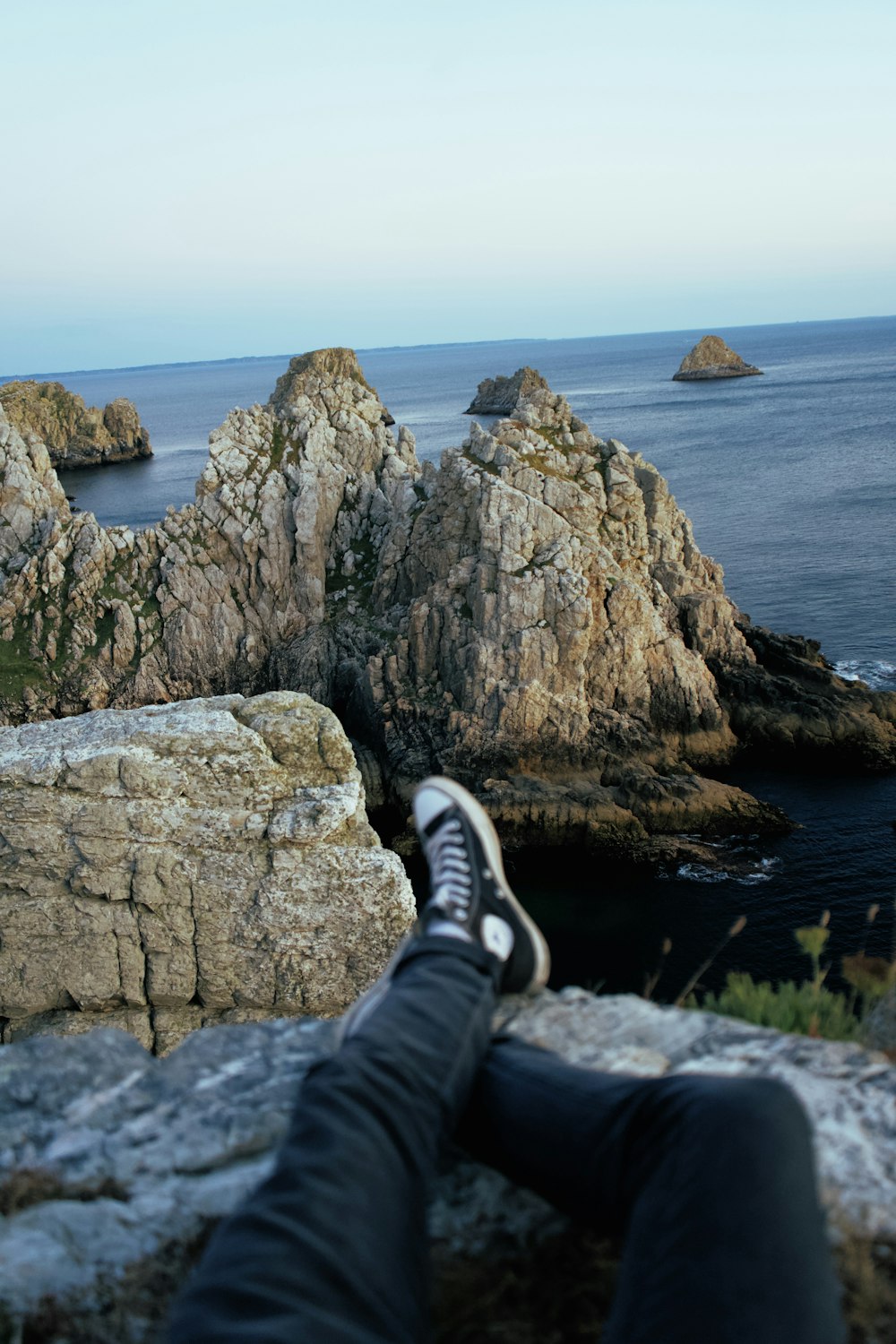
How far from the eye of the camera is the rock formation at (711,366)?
179 m

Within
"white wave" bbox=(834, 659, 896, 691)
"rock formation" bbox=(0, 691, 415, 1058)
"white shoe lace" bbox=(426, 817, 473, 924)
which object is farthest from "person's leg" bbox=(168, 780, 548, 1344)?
"white wave" bbox=(834, 659, 896, 691)

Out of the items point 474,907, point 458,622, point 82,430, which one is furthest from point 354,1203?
point 82,430

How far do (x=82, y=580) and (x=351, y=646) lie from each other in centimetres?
1356

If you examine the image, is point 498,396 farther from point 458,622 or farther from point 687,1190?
point 687,1190

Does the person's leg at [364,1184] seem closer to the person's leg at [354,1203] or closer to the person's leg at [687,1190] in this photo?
the person's leg at [354,1203]

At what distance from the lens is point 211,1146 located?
4434 millimetres

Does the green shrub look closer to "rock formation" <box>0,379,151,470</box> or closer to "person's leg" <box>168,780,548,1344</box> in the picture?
"person's leg" <box>168,780,548,1344</box>

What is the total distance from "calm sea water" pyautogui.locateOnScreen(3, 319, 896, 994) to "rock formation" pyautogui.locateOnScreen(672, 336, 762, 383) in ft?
159

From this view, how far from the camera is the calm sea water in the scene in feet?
76.5

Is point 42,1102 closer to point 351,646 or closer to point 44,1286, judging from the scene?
point 44,1286

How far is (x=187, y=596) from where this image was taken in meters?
40.2

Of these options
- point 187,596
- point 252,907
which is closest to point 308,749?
point 252,907

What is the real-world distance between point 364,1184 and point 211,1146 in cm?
180

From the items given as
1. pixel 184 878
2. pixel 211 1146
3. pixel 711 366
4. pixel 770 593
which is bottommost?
pixel 184 878
